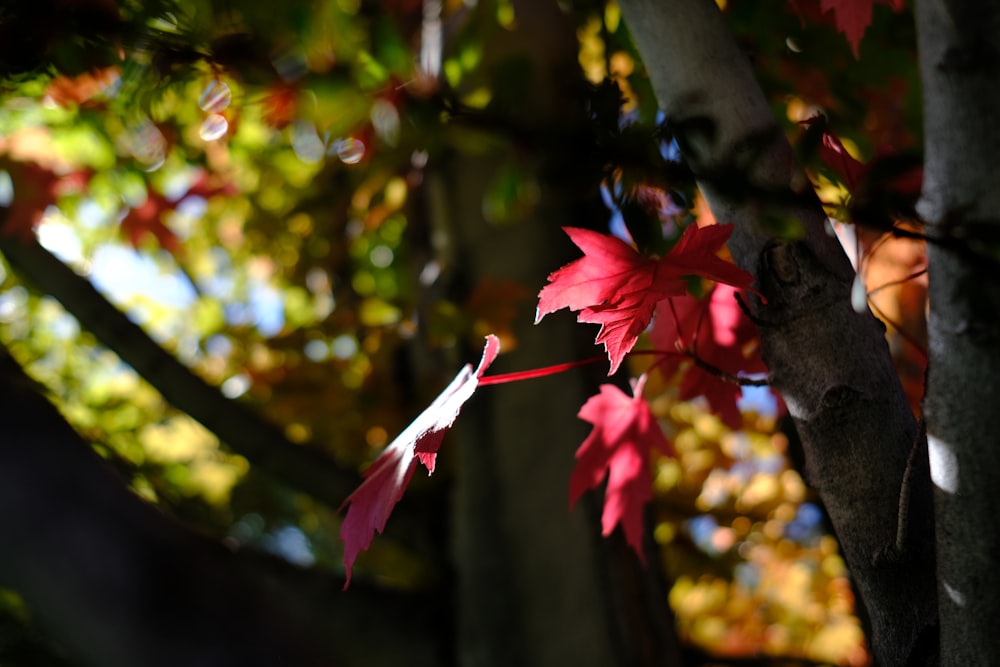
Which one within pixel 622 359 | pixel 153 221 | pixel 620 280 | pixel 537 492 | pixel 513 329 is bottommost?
pixel 537 492

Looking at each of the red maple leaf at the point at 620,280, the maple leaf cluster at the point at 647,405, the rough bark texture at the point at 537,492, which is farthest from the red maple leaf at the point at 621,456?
the rough bark texture at the point at 537,492

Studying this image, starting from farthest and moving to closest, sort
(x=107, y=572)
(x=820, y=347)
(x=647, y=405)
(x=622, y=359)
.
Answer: (x=647, y=405)
(x=622, y=359)
(x=820, y=347)
(x=107, y=572)

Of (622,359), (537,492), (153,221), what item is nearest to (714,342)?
(622,359)

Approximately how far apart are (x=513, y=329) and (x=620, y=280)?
104cm

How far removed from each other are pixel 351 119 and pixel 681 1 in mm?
832

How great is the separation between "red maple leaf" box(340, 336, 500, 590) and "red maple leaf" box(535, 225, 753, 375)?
0.27 feet

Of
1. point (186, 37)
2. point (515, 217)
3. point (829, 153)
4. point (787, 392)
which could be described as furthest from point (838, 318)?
point (515, 217)

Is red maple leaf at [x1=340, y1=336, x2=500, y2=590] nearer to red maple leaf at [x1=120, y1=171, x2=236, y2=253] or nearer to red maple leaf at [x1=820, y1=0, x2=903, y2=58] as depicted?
red maple leaf at [x1=820, y1=0, x2=903, y2=58]

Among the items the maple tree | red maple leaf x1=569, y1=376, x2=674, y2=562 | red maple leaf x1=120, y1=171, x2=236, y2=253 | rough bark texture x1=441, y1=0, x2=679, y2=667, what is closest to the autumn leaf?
the maple tree

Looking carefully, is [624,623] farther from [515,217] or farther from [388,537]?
[515,217]

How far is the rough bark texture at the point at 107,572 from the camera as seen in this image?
468mm

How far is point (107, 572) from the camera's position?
478mm

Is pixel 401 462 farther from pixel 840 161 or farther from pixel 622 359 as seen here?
pixel 840 161

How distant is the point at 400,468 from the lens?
2.37 feet
